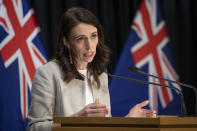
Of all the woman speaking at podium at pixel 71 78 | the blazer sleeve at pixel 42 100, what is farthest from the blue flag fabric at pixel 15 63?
the blazer sleeve at pixel 42 100

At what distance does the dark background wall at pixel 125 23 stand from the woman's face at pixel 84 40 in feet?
5.89

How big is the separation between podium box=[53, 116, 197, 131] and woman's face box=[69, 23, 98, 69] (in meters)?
0.66

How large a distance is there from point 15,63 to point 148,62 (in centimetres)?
160

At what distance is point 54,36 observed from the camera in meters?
4.02

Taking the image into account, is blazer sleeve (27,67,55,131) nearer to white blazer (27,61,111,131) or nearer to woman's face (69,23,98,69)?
white blazer (27,61,111,131)

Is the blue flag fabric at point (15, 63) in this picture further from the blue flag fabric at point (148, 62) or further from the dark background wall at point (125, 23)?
the blue flag fabric at point (148, 62)

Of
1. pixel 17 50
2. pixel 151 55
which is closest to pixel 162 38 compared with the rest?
pixel 151 55

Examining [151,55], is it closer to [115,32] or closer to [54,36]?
[115,32]

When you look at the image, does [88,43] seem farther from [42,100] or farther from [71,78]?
[42,100]

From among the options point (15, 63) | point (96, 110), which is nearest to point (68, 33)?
point (96, 110)

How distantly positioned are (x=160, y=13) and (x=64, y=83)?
2627 millimetres

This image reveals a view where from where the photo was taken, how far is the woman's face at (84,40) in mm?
2164

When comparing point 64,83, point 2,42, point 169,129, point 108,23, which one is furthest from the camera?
point 108,23

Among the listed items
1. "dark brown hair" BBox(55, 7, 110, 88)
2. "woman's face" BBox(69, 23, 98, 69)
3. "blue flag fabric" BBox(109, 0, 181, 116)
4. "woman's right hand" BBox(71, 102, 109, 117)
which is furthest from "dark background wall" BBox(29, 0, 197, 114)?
"woman's right hand" BBox(71, 102, 109, 117)
